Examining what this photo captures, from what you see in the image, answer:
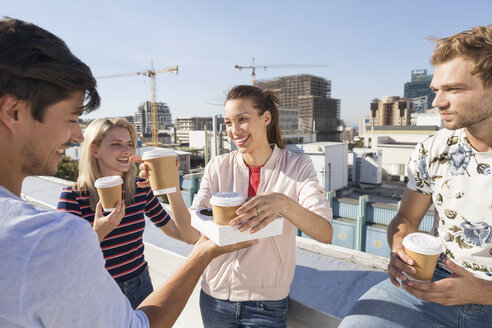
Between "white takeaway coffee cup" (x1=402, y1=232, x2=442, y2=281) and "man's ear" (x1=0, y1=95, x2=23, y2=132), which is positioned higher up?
"man's ear" (x1=0, y1=95, x2=23, y2=132)

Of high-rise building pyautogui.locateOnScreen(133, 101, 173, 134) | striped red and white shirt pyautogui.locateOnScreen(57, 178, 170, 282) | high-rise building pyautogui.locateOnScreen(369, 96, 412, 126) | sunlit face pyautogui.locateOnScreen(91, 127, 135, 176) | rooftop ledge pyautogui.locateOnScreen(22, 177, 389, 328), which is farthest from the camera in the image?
high-rise building pyautogui.locateOnScreen(133, 101, 173, 134)

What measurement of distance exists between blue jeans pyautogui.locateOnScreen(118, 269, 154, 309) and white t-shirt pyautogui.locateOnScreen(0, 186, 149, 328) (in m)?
1.61

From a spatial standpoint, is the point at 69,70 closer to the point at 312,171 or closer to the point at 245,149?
the point at 245,149

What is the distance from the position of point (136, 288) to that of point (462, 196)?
247 cm

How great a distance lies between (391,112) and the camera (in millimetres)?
116750

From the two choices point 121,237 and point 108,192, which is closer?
point 108,192

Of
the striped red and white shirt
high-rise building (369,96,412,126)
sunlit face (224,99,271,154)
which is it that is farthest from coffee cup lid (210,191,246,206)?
high-rise building (369,96,412,126)

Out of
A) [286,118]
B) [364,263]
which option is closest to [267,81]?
[286,118]

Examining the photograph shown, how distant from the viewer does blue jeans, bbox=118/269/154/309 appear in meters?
2.36

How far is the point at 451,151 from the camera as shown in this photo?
1.88m

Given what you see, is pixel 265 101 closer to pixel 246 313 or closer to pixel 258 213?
pixel 258 213

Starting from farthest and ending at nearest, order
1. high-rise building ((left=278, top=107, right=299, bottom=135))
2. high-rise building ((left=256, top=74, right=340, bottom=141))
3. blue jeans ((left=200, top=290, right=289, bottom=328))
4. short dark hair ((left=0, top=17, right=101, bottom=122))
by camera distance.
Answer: high-rise building ((left=256, top=74, right=340, bottom=141))
high-rise building ((left=278, top=107, right=299, bottom=135))
blue jeans ((left=200, top=290, right=289, bottom=328))
short dark hair ((left=0, top=17, right=101, bottom=122))

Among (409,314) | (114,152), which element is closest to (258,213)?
(409,314)

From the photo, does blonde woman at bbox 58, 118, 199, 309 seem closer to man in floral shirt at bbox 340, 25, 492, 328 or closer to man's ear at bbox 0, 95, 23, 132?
man's ear at bbox 0, 95, 23, 132
